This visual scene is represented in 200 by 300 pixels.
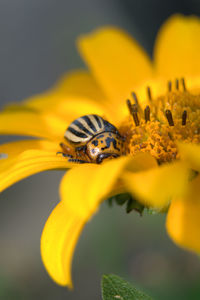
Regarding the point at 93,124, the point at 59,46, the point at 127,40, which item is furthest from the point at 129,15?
the point at 93,124

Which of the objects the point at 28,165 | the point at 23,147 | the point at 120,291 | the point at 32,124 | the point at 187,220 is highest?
the point at 32,124

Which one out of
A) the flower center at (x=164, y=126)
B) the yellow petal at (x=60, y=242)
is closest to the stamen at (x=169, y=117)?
the flower center at (x=164, y=126)

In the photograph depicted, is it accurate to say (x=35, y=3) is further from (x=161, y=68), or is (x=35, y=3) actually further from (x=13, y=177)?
(x=13, y=177)

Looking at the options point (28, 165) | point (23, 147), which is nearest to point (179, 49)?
point (23, 147)

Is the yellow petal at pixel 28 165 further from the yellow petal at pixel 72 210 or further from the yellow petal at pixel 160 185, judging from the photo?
the yellow petal at pixel 160 185

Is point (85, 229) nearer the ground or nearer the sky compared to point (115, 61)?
nearer the ground

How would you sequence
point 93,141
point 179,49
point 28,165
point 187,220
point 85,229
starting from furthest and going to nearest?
1. point 85,229
2. point 179,49
3. point 93,141
4. point 28,165
5. point 187,220

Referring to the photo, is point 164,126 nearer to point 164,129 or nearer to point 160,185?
point 164,129
